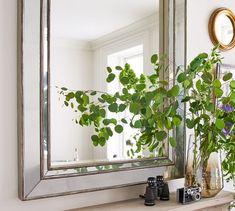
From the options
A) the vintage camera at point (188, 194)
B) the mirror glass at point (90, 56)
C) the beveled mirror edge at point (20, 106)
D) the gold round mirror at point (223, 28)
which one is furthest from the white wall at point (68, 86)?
the gold round mirror at point (223, 28)

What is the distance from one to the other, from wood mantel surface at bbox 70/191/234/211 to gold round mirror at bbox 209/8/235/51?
857 millimetres

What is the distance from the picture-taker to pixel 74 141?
1.25 m

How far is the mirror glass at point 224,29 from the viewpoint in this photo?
1.76m

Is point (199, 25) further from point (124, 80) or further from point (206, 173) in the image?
point (206, 173)

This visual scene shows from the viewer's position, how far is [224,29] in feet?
5.86

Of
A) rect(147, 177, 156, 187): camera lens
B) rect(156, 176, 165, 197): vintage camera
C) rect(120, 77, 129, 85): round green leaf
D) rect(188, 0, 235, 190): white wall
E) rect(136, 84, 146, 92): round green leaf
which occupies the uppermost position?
rect(188, 0, 235, 190): white wall

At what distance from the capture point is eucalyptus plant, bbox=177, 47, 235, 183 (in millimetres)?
1351

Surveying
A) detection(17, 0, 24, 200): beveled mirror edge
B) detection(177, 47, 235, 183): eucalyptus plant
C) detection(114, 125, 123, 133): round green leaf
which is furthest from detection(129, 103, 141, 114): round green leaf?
detection(17, 0, 24, 200): beveled mirror edge

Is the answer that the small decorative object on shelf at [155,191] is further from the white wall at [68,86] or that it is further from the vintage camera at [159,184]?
the white wall at [68,86]

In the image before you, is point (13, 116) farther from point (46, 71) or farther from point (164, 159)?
point (164, 159)

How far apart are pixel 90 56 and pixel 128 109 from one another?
0.28 m

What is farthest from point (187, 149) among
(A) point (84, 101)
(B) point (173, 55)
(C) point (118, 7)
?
(C) point (118, 7)

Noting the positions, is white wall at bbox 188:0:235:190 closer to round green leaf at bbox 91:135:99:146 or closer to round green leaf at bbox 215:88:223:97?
round green leaf at bbox 215:88:223:97

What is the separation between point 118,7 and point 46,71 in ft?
1.52
